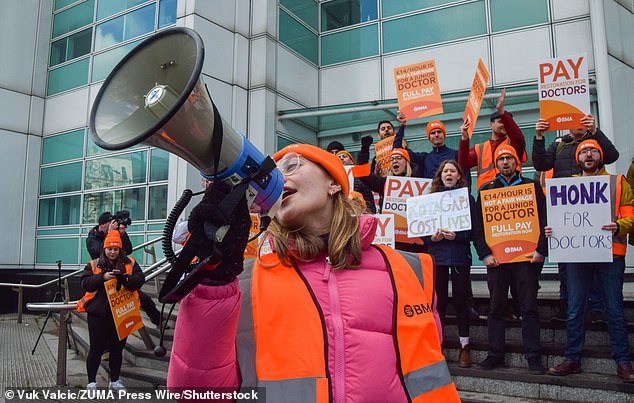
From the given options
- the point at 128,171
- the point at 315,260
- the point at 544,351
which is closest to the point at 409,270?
the point at 315,260

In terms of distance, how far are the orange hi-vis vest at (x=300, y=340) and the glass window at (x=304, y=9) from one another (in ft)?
37.8

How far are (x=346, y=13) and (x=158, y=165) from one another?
19.0ft

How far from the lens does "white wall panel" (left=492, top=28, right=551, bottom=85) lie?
9.69 meters

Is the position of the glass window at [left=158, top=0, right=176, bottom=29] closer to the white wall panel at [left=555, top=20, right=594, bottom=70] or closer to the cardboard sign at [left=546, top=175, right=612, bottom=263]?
the white wall panel at [left=555, top=20, right=594, bottom=70]

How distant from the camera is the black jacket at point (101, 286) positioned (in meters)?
5.46

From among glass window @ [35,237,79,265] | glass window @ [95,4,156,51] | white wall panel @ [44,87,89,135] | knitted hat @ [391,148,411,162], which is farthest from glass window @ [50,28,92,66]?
knitted hat @ [391,148,411,162]

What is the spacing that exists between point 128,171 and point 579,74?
1008 cm

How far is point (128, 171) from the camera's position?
1215cm

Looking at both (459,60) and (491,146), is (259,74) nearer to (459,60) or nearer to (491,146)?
(459,60)

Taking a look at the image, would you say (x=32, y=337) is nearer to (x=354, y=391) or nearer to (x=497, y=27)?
(x=354, y=391)

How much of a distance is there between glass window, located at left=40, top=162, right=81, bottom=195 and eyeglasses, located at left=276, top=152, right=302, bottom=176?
1323 cm

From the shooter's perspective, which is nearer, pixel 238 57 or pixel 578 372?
pixel 578 372

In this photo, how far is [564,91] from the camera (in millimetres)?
5020

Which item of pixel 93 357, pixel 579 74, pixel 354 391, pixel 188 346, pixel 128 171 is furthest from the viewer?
pixel 128 171
